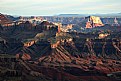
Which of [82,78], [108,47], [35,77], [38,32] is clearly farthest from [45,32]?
[35,77]

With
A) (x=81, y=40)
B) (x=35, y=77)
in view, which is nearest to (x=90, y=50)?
(x=81, y=40)

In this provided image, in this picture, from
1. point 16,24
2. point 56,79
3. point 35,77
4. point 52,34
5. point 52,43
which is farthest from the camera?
point 16,24

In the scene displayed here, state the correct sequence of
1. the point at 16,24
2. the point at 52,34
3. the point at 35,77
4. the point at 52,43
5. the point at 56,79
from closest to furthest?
the point at 35,77 < the point at 56,79 < the point at 52,43 < the point at 52,34 < the point at 16,24

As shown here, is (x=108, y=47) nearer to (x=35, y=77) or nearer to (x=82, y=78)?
(x=82, y=78)

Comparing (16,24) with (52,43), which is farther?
(16,24)

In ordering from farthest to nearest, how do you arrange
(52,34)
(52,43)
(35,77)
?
(52,34) → (52,43) → (35,77)

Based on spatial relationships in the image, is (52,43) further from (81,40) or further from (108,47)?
(108,47)

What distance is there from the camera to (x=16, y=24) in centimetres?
19975

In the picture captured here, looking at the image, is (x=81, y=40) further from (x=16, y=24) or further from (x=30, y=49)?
(x=16, y=24)

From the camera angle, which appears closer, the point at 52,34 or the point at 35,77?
the point at 35,77

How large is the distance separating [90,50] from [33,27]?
4173 centimetres

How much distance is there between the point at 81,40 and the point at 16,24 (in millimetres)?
45027

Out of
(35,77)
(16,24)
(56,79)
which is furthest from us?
(16,24)

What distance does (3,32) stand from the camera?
192 m
